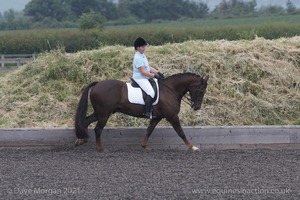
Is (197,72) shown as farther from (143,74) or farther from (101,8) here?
(101,8)

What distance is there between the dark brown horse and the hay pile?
1249 millimetres

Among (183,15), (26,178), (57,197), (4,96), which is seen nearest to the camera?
(57,197)

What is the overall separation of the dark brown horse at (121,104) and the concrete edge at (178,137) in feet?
1.45

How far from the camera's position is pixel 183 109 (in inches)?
520

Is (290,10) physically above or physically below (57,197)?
below

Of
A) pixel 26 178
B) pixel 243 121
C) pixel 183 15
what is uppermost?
pixel 26 178

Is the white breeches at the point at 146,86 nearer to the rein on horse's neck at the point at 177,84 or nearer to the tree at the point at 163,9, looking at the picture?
the rein on horse's neck at the point at 177,84

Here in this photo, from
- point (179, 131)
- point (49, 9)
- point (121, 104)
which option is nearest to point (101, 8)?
point (49, 9)

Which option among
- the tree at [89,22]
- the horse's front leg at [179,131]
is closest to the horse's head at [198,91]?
the horse's front leg at [179,131]

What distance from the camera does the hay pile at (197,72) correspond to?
13195mm

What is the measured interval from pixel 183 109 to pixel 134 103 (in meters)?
1.88

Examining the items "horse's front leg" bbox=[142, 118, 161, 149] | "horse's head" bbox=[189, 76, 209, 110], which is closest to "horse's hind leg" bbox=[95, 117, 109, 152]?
"horse's front leg" bbox=[142, 118, 161, 149]

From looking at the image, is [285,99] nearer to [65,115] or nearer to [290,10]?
[65,115]

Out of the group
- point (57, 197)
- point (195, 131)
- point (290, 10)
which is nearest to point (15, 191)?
point (57, 197)
